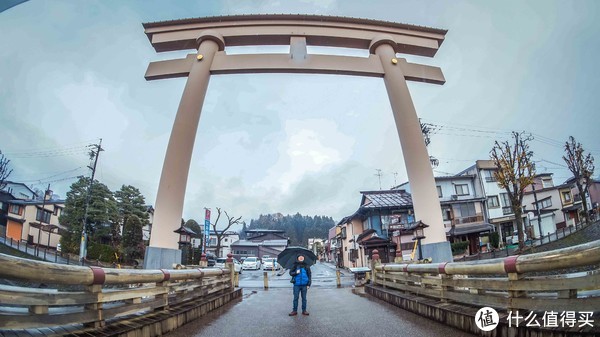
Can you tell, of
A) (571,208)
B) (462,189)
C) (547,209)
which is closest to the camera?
(571,208)

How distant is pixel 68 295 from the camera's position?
3.19 meters

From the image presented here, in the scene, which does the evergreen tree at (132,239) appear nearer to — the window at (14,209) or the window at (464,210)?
the window at (14,209)

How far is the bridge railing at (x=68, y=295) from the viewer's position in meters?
2.65

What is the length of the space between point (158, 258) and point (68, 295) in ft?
19.8

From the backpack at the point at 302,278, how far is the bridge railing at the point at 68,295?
8.99 ft

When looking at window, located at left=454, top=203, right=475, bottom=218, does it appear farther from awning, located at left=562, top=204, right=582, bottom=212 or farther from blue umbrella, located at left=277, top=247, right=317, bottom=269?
blue umbrella, located at left=277, top=247, right=317, bottom=269

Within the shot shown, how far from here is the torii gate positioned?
10.1 m

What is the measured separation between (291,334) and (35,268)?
3.43 metres

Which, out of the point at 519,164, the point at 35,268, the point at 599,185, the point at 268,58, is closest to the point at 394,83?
the point at 268,58

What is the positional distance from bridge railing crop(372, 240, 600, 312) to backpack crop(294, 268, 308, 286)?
2.72 meters

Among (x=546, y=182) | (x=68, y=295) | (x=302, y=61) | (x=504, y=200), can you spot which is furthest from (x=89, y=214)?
(x=546, y=182)

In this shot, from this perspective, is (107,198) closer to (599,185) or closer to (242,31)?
(242,31)

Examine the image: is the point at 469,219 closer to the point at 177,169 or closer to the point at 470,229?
the point at 470,229

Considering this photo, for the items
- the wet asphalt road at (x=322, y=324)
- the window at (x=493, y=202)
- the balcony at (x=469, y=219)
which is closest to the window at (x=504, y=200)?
the window at (x=493, y=202)
